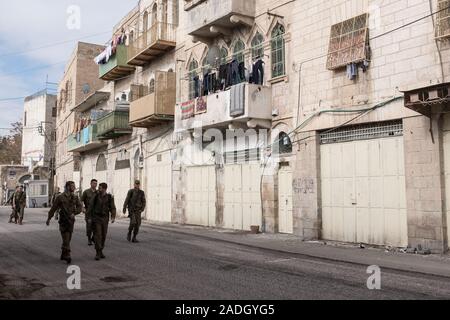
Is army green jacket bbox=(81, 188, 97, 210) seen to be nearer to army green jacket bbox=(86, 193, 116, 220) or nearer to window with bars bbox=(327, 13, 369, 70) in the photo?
army green jacket bbox=(86, 193, 116, 220)

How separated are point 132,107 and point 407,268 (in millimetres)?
18409

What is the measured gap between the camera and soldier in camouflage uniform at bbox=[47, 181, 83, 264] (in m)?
9.61

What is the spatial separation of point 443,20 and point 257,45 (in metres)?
7.56

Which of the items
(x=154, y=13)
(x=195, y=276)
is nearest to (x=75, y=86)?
(x=154, y=13)

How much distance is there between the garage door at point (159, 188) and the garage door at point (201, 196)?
2039mm

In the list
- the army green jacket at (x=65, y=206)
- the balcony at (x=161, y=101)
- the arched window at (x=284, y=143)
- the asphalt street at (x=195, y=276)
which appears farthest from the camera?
the balcony at (x=161, y=101)

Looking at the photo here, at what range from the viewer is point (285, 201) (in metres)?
16.0

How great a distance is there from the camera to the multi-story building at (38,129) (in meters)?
55.8

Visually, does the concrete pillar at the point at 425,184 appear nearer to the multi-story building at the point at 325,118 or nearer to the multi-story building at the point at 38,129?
the multi-story building at the point at 325,118

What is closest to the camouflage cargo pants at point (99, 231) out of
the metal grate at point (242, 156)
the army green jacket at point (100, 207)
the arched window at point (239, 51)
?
the army green jacket at point (100, 207)

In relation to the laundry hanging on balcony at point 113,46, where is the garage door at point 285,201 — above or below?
below

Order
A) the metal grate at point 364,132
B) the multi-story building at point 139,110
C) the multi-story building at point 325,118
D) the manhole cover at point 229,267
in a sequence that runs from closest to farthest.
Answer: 1. the manhole cover at point 229,267
2. the multi-story building at point 325,118
3. the metal grate at point 364,132
4. the multi-story building at point 139,110

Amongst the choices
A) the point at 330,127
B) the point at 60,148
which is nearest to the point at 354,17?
the point at 330,127

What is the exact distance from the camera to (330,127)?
45.4 ft
